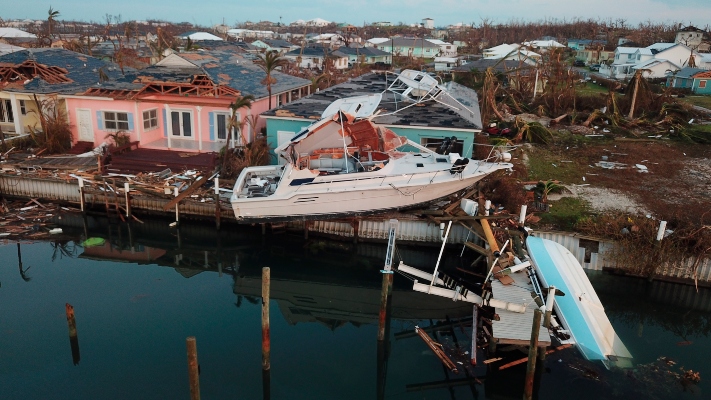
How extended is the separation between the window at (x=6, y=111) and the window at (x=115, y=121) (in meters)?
5.98

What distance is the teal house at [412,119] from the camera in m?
21.3

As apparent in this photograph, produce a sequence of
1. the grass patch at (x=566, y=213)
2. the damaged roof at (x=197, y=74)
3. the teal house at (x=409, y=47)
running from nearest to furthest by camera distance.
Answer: the grass patch at (x=566, y=213)
the damaged roof at (x=197, y=74)
the teal house at (x=409, y=47)

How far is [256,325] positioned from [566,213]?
11331mm

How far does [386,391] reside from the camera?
40.8 ft

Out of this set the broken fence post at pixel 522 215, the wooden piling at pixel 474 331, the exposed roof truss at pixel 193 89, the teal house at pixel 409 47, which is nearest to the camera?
the wooden piling at pixel 474 331

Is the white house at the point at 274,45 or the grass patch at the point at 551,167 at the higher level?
the white house at the point at 274,45

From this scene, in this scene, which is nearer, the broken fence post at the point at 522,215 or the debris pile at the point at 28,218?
the broken fence post at the point at 522,215

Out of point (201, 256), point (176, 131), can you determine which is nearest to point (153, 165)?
point (176, 131)

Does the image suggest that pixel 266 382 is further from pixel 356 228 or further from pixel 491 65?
pixel 491 65

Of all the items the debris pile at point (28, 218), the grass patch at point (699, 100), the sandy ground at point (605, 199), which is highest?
the grass patch at point (699, 100)

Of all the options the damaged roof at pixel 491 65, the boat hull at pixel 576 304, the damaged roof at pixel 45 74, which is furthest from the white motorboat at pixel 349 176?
the damaged roof at pixel 491 65

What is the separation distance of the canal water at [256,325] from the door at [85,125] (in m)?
6.34

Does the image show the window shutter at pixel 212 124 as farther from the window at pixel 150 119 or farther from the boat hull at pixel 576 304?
the boat hull at pixel 576 304

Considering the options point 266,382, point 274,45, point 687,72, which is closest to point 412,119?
Answer: point 266,382
